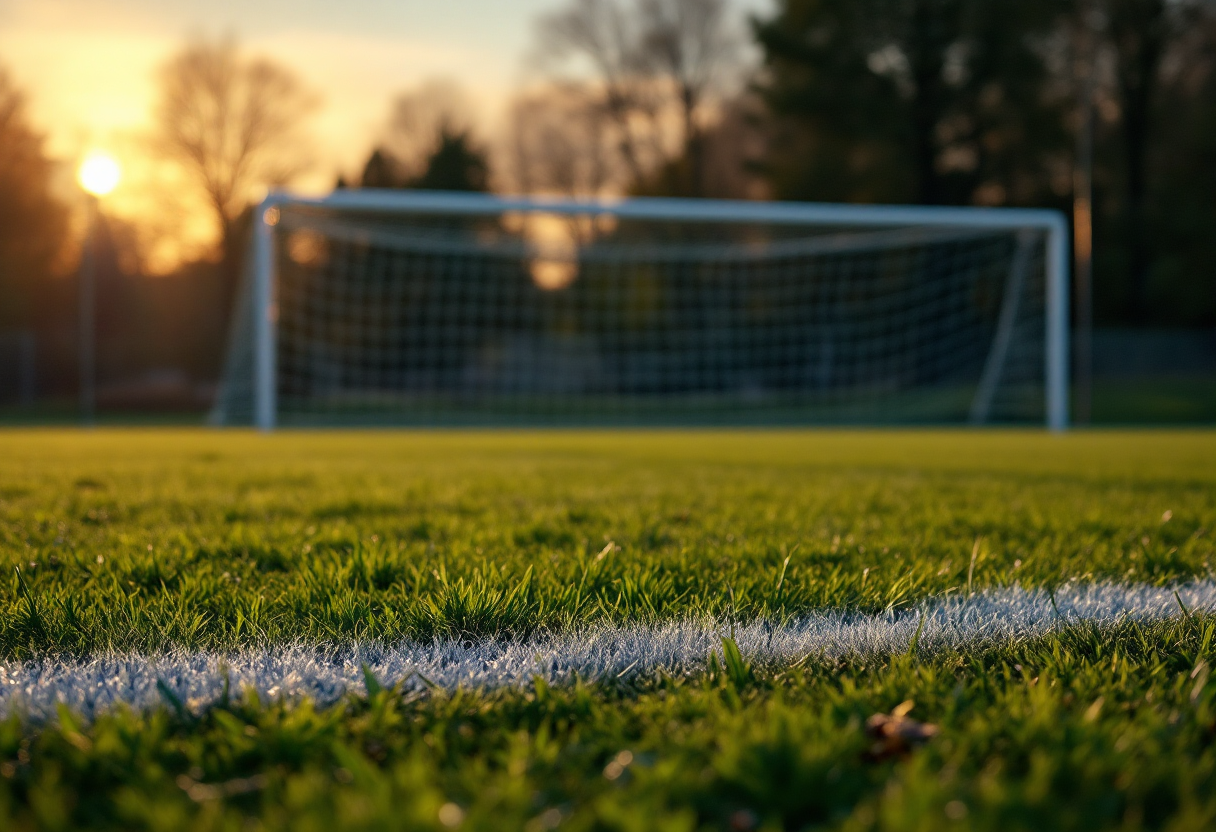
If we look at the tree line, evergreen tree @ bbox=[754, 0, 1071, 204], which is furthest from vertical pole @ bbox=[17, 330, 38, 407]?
evergreen tree @ bbox=[754, 0, 1071, 204]

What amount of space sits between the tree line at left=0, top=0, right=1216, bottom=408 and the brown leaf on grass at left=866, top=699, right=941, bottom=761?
80.4 feet

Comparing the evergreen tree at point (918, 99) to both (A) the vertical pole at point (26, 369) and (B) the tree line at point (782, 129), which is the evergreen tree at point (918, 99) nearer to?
(B) the tree line at point (782, 129)

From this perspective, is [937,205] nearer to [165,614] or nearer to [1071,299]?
[1071,299]

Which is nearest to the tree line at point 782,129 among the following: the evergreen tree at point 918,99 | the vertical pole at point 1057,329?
the evergreen tree at point 918,99

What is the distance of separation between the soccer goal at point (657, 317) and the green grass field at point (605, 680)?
8940 mm

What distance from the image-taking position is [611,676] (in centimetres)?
141

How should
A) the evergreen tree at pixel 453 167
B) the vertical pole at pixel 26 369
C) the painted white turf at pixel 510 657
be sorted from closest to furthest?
the painted white turf at pixel 510 657, the vertical pole at pixel 26 369, the evergreen tree at pixel 453 167

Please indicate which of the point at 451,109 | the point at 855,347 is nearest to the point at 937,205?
the point at 855,347

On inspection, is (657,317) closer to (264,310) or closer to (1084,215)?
(1084,215)

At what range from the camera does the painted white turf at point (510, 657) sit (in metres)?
1.32

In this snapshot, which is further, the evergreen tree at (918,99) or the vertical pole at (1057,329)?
the evergreen tree at (918,99)

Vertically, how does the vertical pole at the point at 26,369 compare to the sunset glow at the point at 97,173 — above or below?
below

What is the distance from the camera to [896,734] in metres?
1.11

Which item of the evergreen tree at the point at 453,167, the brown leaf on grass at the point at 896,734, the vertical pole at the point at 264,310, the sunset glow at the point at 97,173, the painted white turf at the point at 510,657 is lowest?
the painted white turf at the point at 510,657
